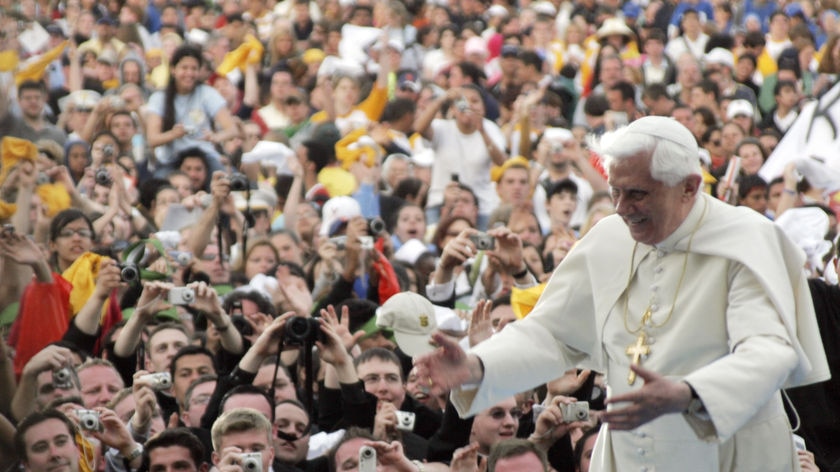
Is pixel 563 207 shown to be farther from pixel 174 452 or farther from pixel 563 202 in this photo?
pixel 174 452

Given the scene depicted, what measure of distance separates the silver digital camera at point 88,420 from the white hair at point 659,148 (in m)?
3.37

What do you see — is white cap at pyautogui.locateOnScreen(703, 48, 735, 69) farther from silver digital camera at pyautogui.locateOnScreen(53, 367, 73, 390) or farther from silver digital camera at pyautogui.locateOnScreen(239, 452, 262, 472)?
silver digital camera at pyautogui.locateOnScreen(239, 452, 262, 472)

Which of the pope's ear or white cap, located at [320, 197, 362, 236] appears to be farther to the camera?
white cap, located at [320, 197, 362, 236]

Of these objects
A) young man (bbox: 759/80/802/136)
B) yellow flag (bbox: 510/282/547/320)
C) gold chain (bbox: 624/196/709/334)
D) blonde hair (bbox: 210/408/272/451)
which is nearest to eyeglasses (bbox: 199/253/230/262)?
yellow flag (bbox: 510/282/547/320)

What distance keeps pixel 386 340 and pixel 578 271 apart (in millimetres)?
4218

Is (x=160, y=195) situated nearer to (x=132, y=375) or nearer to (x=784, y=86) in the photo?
(x=132, y=375)

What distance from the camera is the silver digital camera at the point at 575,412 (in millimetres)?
7609

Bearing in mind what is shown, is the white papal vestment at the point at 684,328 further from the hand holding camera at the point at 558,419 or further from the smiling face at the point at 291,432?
the smiling face at the point at 291,432

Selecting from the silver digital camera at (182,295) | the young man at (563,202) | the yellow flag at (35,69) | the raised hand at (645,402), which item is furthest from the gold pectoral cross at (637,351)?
the young man at (563,202)

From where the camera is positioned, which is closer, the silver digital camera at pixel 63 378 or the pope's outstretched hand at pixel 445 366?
the pope's outstretched hand at pixel 445 366

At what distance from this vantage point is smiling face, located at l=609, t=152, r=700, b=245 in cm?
488

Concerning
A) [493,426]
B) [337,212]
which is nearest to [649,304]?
[493,426]

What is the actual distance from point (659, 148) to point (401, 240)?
7.17 metres

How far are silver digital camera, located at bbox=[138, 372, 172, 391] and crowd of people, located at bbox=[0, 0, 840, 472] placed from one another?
40 millimetres
